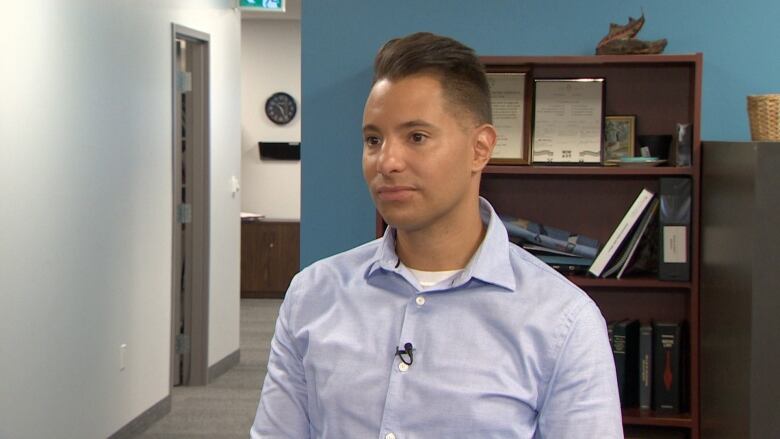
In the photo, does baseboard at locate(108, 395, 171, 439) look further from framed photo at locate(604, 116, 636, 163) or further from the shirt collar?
the shirt collar

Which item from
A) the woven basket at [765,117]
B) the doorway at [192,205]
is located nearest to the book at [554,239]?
the woven basket at [765,117]

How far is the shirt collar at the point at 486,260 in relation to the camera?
1355 mm

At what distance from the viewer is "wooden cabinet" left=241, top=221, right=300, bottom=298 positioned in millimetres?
9320

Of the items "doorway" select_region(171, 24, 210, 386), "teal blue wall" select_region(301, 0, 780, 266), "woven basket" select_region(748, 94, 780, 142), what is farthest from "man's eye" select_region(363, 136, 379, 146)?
"doorway" select_region(171, 24, 210, 386)

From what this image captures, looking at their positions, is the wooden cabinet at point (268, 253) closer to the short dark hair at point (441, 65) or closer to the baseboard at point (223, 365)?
the baseboard at point (223, 365)

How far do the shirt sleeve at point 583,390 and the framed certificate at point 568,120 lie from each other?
222 centimetres

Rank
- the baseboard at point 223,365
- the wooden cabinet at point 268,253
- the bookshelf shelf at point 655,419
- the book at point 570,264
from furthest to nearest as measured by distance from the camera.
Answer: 1. the wooden cabinet at point 268,253
2. the baseboard at point 223,365
3. the book at point 570,264
4. the bookshelf shelf at point 655,419

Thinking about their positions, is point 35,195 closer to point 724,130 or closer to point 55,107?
point 55,107

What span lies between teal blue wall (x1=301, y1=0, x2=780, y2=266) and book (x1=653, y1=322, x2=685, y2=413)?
708mm

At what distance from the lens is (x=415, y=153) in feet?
4.35

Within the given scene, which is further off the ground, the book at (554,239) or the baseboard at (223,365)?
the book at (554,239)

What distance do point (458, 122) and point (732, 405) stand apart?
1995 millimetres

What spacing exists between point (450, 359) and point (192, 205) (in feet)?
15.3

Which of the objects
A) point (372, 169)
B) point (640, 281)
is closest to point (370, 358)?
point (372, 169)
